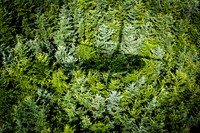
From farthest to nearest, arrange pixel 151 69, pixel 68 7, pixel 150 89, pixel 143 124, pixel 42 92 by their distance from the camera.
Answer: pixel 68 7, pixel 151 69, pixel 150 89, pixel 42 92, pixel 143 124

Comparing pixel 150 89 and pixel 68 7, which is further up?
pixel 68 7

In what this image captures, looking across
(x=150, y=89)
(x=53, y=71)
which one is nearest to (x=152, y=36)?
(x=150, y=89)

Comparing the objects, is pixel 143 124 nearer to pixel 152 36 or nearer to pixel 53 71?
pixel 53 71

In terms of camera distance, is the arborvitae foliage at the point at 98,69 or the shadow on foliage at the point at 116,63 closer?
the arborvitae foliage at the point at 98,69

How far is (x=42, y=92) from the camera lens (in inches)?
964

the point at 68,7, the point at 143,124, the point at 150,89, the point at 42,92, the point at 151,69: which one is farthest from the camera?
the point at 68,7

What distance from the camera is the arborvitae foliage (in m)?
23.6

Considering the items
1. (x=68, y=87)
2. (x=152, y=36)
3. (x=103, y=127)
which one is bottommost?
(x=103, y=127)

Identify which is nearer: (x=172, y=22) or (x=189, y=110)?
(x=189, y=110)

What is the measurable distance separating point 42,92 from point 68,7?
16.1 metres

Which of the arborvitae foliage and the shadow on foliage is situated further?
the shadow on foliage

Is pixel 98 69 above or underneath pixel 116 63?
underneath

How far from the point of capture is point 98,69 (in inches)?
1137

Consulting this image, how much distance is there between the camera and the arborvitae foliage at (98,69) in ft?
77.6
